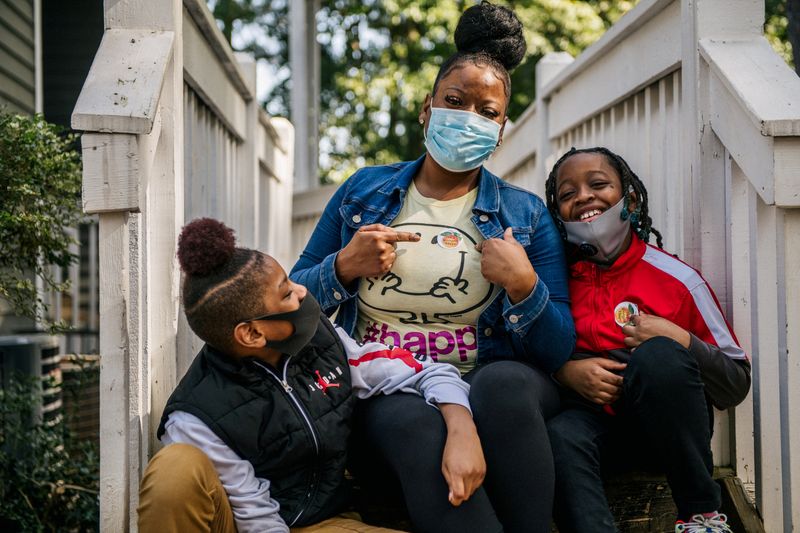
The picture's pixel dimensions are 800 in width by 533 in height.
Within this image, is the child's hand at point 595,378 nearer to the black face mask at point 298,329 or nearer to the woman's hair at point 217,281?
the black face mask at point 298,329

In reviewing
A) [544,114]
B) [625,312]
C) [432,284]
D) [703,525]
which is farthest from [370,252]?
[544,114]

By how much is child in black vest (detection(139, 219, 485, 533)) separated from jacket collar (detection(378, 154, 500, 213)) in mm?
570

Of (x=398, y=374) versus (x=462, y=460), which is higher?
(x=398, y=374)

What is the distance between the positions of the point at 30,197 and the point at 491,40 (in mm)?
1732

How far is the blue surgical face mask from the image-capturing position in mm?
2486

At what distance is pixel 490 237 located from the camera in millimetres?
2428

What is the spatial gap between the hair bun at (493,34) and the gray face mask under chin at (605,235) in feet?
1.90

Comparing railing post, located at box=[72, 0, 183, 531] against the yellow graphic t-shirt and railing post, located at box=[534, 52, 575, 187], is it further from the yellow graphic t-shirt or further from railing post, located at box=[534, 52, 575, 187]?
railing post, located at box=[534, 52, 575, 187]

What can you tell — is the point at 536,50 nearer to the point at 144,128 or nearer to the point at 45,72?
the point at 45,72

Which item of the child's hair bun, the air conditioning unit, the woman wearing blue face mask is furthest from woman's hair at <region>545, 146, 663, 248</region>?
the air conditioning unit

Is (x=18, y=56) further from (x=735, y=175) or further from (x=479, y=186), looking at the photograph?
(x=735, y=175)

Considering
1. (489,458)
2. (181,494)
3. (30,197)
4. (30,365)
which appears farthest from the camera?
(30,365)

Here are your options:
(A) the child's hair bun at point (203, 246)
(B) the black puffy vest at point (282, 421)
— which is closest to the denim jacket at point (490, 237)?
(B) the black puffy vest at point (282, 421)

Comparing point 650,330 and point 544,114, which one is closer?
point 650,330
